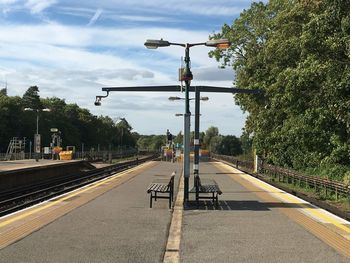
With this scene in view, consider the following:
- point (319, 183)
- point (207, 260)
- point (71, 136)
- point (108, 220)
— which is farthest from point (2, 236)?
point (71, 136)

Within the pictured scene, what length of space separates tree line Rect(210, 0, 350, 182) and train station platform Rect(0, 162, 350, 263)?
4435 millimetres

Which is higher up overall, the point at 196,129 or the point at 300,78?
the point at 300,78

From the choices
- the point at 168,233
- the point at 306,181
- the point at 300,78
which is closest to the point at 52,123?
the point at 306,181

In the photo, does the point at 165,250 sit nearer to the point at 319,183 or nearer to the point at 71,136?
the point at 319,183

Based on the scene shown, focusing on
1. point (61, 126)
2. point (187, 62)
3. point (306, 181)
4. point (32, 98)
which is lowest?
point (306, 181)

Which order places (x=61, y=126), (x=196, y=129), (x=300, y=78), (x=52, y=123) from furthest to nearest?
(x=61, y=126) → (x=52, y=123) → (x=196, y=129) → (x=300, y=78)

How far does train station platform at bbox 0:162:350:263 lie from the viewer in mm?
7740

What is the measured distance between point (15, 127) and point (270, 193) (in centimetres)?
8947

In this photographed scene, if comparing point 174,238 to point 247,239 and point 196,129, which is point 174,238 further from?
point 196,129

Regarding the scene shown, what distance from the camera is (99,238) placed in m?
9.02

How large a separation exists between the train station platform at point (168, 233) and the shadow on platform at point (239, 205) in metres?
0.03

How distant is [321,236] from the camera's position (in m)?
9.39

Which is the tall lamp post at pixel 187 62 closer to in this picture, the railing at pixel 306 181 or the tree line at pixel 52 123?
the railing at pixel 306 181

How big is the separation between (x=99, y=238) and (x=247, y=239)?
2.55 m
